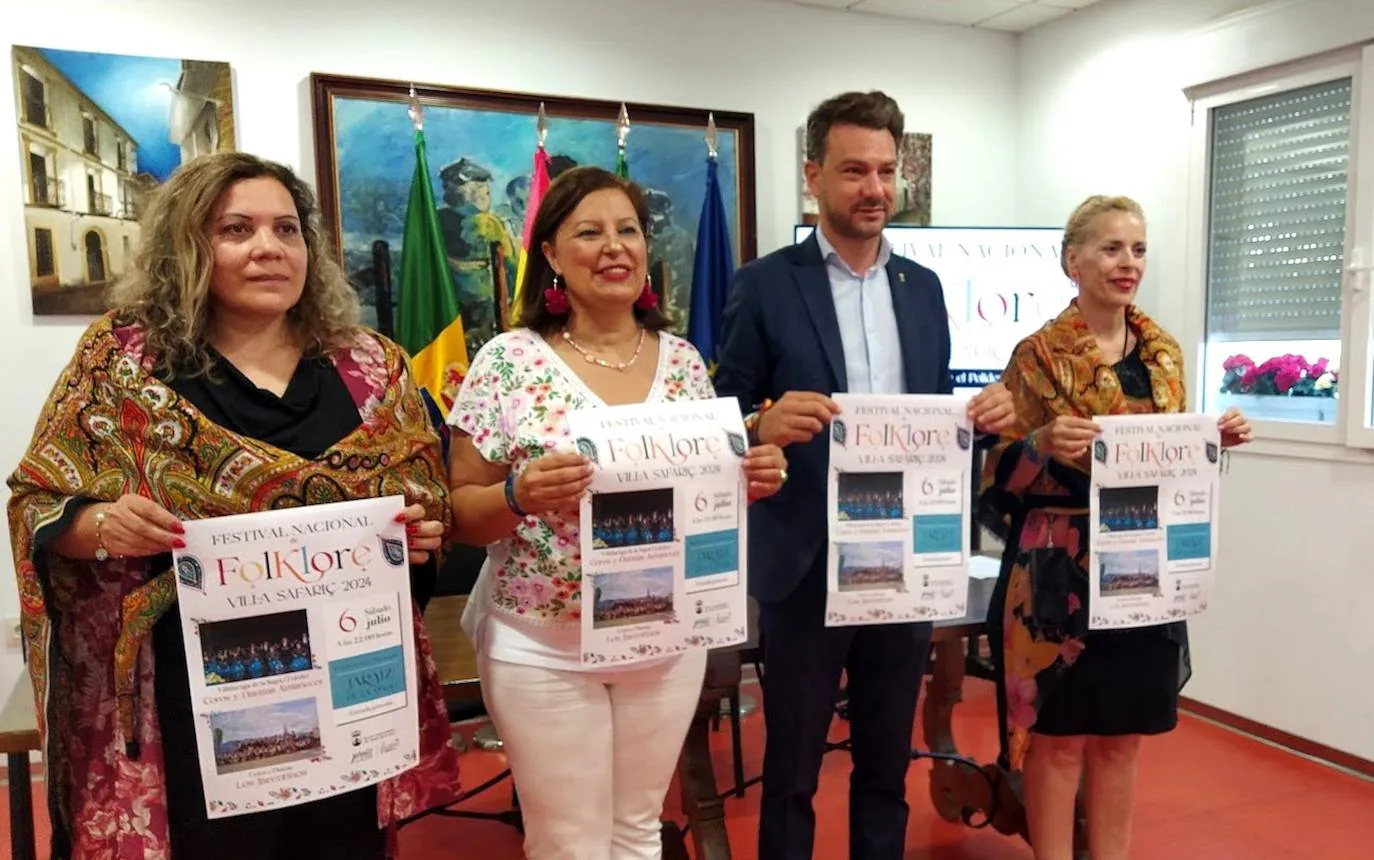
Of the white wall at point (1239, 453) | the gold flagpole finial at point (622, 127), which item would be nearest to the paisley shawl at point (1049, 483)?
the white wall at point (1239, 453)

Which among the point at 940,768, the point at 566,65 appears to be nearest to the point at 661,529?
the point at 940,768

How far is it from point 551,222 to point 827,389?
59 cm

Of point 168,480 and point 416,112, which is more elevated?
point 416,112

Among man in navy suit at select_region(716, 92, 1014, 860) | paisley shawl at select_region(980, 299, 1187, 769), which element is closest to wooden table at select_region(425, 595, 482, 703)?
man in navy suit at select_region(716, 92, 1014, 860)

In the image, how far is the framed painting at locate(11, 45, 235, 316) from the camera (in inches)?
116

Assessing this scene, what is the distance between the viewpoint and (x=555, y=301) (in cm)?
158

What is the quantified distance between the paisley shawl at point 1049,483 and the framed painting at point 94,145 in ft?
8.73

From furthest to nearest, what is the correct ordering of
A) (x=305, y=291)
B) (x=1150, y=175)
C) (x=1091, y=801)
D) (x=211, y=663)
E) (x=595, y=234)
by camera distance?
(x=1150, y=175) < (x=1091, y=801) < (x=595, y=234) < (x=305, y=291) < (x=211, y=663)

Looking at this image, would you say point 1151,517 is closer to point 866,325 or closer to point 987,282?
point 866,325

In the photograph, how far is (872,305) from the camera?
1.83m

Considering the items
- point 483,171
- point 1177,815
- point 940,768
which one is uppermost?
point 483,171

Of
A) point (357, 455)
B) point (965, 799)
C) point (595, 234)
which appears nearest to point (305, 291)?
point (357, 455)

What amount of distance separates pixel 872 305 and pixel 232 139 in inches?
95.3

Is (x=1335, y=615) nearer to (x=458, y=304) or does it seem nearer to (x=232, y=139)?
(x=458, y=304)
